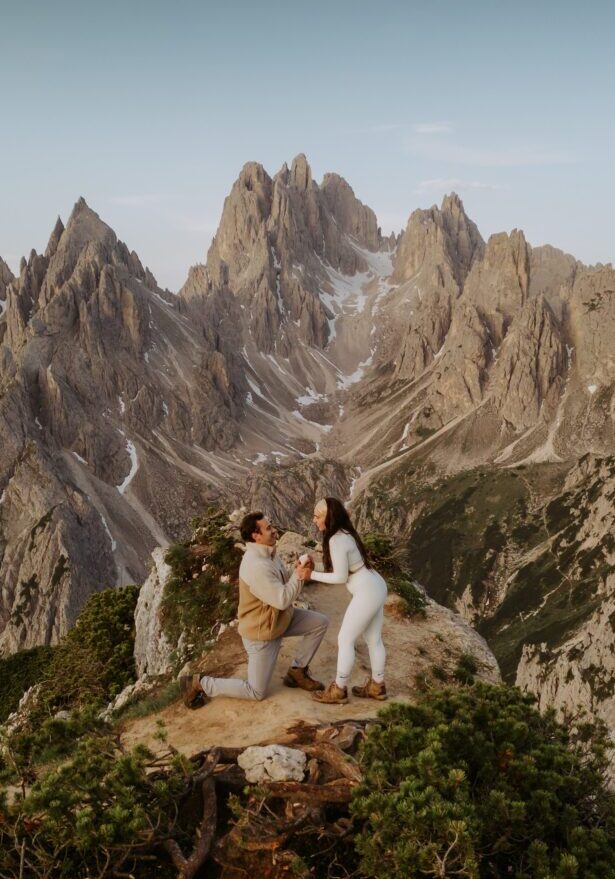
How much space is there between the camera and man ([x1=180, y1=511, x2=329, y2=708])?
11523 millimetres

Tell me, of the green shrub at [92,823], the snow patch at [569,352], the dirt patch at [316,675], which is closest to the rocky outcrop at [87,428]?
the dirt patch at [316,675]

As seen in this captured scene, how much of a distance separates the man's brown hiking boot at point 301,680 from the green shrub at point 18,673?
34959mm

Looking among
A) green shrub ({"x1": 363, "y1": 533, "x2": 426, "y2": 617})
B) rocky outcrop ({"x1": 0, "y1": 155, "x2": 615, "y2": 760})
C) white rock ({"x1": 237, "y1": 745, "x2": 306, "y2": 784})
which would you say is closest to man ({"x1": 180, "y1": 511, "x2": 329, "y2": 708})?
white rock ({"x1": 237, "y1": 745, "x2": 306, "y2": 784})

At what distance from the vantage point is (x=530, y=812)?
8.16 metres

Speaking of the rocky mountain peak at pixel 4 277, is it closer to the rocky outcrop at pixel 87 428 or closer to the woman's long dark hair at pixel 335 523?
the rocky outcrop at pixel 87 428

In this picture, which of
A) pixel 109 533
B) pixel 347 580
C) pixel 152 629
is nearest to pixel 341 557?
pixel 347 580

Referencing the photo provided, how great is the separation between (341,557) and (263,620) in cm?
196

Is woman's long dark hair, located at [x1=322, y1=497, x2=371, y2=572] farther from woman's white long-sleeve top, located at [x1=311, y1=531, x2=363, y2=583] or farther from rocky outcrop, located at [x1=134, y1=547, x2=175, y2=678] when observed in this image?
rocky outcrop, located at [x1=134, y1=547, x2=175, y2=678]

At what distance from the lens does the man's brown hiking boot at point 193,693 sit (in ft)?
40.5

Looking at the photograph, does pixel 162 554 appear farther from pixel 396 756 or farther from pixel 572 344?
pixel 572 344

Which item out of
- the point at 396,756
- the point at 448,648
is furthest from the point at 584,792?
the point at 448,648

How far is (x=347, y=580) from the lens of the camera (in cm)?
1177

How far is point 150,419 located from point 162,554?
155 meters

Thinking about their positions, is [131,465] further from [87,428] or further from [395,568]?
[395,568]
